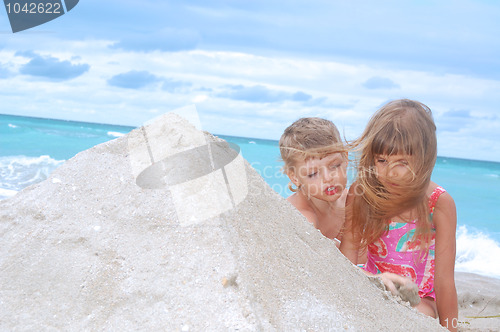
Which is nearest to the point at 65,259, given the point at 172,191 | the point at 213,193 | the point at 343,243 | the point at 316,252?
the point at 172,191

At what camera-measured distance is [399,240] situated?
2.78 m

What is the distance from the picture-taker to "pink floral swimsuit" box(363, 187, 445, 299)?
2.76 m

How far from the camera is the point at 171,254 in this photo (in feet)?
6.24

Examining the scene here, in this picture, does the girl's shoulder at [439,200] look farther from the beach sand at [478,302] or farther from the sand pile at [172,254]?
the beach sand at [478,302]

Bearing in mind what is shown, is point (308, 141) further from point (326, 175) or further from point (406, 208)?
point (406, 208)

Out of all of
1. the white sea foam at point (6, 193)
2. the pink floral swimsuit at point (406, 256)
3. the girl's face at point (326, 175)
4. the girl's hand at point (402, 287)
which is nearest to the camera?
the girl's hand at point (402, 287)

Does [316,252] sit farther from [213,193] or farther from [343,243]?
[343,243]

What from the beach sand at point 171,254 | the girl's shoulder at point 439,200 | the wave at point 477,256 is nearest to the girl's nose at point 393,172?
the girl's shoulder at point 439,200

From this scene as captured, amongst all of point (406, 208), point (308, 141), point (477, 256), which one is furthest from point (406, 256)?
point (477, 256)

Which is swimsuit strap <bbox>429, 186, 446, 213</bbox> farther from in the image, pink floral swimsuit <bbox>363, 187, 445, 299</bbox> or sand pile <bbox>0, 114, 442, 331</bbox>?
sand pile <bbox>0, 114, 442, 331</bbox>

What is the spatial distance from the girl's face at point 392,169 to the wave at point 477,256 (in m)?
4.03

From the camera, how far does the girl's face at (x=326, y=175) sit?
9.62 feet

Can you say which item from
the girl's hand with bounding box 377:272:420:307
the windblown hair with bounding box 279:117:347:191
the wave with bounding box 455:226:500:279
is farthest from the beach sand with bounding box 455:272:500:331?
the windblown hair with bounding box 279:117:347:191

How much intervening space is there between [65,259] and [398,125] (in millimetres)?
1718
